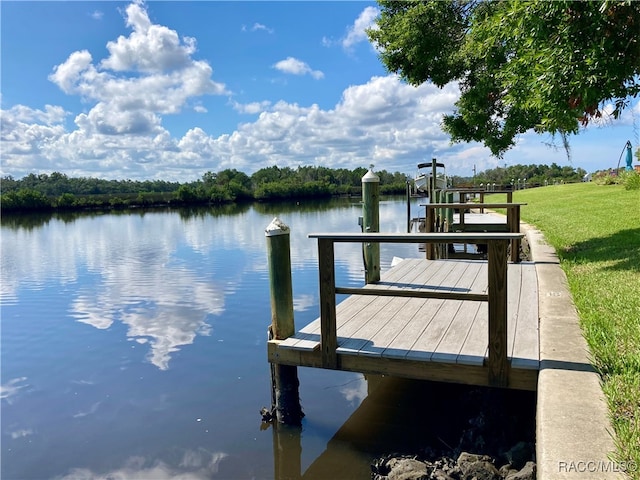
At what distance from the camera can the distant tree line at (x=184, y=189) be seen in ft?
271

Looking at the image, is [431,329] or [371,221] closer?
[431,329]

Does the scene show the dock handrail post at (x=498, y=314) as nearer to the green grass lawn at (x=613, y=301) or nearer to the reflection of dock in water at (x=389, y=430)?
the green grass lawn at (x=613, y=301)

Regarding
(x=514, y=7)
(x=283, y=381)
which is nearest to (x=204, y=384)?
(x=283, y=381)

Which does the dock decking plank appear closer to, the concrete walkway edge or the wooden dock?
the wooden dock

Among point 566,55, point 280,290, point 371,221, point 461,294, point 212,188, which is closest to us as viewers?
point 461,294

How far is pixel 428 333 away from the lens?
184 inches

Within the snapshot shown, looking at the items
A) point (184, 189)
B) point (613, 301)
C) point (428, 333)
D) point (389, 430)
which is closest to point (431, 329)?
point (428, 333)

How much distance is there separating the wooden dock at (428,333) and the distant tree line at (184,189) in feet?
228

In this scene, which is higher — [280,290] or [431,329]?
[280,290]

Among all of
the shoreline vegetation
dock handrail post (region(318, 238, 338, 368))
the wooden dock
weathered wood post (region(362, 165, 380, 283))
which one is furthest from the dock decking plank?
the shoreline vegetation

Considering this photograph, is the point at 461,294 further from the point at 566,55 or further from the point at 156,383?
the point at 156,383

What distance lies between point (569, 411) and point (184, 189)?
96.7 metres

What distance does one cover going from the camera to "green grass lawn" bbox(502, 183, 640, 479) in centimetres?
285

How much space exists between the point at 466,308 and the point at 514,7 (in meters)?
3.49
